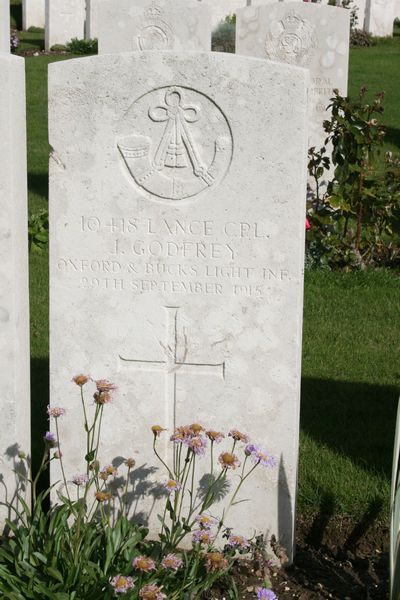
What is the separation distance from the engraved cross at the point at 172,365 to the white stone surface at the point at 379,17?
70.7 feet

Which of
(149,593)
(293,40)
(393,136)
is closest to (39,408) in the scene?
(149,593)

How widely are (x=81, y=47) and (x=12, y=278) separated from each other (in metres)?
17.0

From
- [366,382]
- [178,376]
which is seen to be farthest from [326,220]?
[178,376]

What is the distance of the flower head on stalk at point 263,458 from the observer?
3.68 m

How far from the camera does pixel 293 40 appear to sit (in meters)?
9.21

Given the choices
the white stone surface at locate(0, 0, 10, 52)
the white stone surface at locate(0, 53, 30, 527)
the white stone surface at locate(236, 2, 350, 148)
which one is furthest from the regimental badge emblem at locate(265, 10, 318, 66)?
the white stone surface at locate(0, 53, 30, 527)

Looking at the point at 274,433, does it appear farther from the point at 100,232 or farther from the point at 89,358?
the point at 100,232

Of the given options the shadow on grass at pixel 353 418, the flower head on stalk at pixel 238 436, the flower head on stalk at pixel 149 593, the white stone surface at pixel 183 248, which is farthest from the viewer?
the shadow on grass at pixel 353 418

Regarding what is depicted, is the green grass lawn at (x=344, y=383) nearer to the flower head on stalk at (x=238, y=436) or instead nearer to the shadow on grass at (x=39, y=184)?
the flower head on stalk at (x=238, y=436)

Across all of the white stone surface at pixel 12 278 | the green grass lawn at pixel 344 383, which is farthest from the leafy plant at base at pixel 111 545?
the green grass lawn at pixel 344 383

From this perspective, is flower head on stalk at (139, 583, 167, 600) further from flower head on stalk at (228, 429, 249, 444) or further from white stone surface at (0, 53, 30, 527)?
white stone surface at (0, 53, 30, 527)

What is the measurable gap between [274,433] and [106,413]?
2.23 ft

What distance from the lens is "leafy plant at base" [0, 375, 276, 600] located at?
342cm

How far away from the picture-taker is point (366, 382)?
5.80 meters
